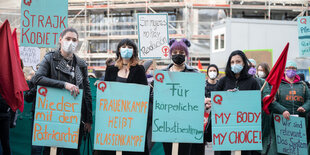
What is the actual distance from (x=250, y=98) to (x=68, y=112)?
6.35 feet

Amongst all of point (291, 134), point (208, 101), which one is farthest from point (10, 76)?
point (291, 134)

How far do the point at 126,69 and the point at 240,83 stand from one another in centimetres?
132

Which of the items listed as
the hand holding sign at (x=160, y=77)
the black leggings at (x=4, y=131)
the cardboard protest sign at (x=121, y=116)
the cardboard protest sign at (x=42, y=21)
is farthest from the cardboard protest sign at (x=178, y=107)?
the black leggings at (x=4, y=131)

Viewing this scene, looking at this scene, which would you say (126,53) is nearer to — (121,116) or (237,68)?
(121,116)

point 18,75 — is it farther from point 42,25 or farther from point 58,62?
point 42,25

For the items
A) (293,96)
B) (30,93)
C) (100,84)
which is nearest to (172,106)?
(100,84)

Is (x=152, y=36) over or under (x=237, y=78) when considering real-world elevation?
over

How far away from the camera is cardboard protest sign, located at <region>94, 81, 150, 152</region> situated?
12.4ft

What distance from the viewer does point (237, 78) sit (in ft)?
14.2

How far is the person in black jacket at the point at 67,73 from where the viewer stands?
3658 millimetres

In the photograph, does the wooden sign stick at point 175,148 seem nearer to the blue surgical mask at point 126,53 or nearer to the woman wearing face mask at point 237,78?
the woman wearing face mask at point 237,78

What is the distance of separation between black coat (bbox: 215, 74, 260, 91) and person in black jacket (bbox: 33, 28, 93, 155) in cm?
156

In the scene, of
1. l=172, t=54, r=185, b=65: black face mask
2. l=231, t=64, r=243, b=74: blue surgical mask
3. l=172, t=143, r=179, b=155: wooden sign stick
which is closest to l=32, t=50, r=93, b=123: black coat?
l=172, t=143, r=179, b=155: wooden sign stick

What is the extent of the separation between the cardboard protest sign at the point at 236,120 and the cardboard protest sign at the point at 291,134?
41.2 inches
